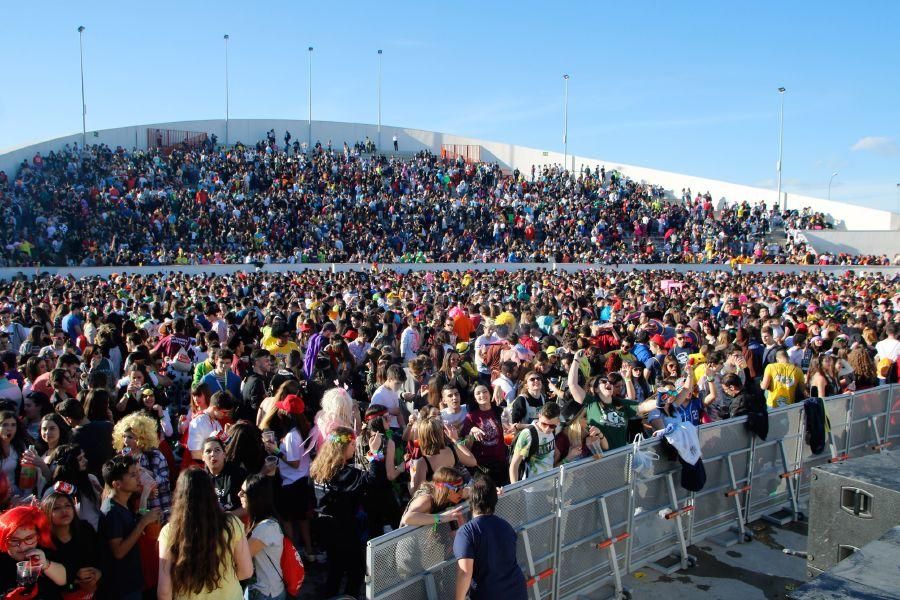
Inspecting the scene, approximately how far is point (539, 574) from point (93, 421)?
130 inches

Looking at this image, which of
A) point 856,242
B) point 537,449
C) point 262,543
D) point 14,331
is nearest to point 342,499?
point 262,543

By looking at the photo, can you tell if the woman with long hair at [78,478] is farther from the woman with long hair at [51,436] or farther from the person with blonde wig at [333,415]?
the person with blonde wig at [333,415]

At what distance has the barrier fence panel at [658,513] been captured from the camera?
5.30 m

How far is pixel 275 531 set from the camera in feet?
11.3

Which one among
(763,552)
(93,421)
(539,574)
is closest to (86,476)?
(93,421)

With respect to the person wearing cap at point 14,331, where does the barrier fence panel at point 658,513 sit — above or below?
below

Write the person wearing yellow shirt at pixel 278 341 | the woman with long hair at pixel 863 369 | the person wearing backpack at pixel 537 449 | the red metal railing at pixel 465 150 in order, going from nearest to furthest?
the person wearing backpack at pixel 537 449 → the woman with long hair at pixel 863 369 → the person wearing yellow shirt at pixel 278 341 → the red metal railing at pixel 465 150

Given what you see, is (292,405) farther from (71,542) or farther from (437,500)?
(71,542)

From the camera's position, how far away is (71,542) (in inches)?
128

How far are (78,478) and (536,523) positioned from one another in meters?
2.78

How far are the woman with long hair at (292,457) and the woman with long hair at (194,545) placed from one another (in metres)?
1.66

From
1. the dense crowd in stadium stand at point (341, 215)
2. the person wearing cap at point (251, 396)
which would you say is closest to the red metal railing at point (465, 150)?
the dense crowd in stadium stand at point (341, 215)

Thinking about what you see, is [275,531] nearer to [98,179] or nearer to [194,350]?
[194,350]

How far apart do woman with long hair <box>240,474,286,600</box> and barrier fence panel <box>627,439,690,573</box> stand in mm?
2867
